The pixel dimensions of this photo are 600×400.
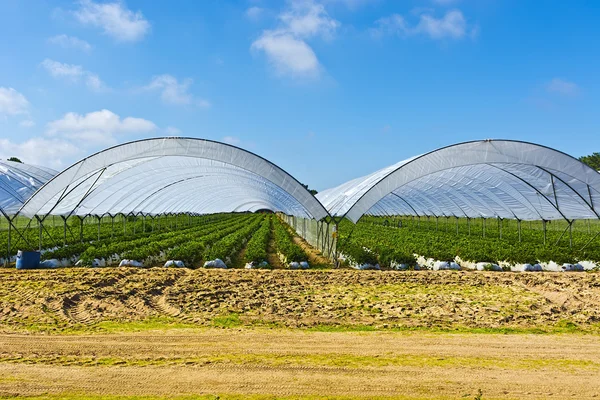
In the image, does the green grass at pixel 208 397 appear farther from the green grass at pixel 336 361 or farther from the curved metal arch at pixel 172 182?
the curved metal arch at pixel 172 182

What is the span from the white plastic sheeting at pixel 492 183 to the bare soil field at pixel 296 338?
2985 millimetres

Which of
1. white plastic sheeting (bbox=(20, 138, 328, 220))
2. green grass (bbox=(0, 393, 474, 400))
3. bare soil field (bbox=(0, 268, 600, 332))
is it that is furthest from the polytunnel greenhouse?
green grass (bbox=(0, 393, 474, 400))

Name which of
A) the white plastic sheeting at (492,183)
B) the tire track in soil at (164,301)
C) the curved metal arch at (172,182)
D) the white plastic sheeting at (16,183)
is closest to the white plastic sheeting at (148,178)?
the curved metal arch at (172,182)

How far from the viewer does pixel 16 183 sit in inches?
847

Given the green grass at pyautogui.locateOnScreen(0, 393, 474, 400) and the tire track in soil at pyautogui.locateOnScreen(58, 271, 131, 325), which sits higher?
the tire track in soil at pyautogui.locateOnScreen(58, 271, 131, 325)

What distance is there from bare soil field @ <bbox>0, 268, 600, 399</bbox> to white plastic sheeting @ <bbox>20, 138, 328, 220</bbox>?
305 centimetres

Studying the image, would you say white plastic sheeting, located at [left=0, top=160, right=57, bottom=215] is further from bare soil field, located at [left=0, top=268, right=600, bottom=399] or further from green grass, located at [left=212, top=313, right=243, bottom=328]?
green grass, located at [left=212, top=313, right=243, bottom=328]

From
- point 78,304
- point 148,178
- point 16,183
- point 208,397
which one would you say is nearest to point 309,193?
point 78,304

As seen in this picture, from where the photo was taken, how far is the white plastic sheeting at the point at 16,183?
1889 centimetres

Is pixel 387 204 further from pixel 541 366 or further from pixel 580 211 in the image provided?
pixel 541 366

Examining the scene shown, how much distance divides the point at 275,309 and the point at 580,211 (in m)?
14.2

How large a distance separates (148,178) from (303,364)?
52.7 feet

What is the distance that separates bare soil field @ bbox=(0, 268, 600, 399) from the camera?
512 centimetres

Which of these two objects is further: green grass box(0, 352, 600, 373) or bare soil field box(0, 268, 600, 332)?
bare soil field box(0, 268, 600, 332)
